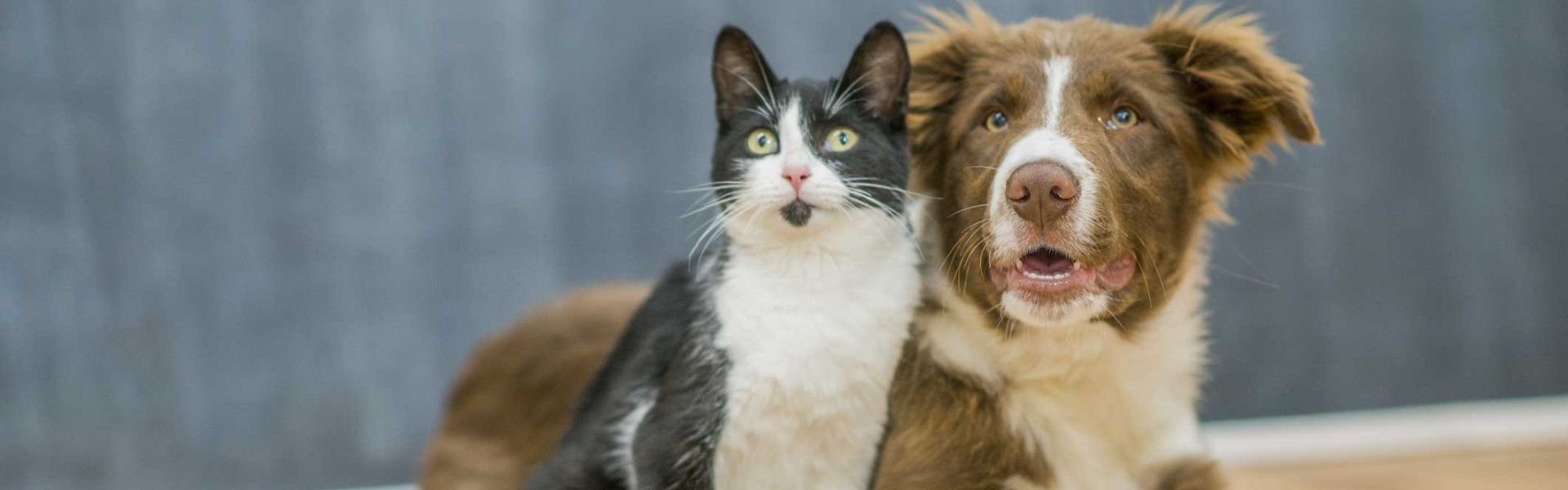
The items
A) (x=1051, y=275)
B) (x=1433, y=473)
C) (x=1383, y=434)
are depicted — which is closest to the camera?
(x=1051, y=275)

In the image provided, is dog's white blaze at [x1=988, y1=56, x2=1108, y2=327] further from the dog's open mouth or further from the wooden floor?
the wooden floor

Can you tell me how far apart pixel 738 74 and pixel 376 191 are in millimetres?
1530

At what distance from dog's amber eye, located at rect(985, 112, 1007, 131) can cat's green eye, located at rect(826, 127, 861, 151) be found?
242mm

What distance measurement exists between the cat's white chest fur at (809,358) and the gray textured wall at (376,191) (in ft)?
4.19

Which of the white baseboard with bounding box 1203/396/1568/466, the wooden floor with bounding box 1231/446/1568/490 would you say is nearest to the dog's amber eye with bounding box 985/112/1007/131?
the wooden floor with bounding box 1231/446/1568/490

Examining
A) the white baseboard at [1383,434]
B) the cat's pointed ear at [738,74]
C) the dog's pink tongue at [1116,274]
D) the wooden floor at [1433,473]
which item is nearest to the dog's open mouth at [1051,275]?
the dog's pink tongue at [1116,274]

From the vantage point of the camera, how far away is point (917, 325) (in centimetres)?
149

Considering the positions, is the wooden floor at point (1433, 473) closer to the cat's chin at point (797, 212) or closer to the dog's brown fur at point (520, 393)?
the dog's brown fur at point (520, 393)

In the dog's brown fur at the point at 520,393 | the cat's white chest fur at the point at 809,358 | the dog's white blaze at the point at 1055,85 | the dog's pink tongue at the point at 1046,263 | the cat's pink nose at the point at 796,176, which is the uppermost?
the dog's white blaze at the point at 1055,85

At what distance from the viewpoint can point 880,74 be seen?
52.2 inches

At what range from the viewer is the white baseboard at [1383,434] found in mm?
2863

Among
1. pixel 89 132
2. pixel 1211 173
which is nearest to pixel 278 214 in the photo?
pixel 89 132

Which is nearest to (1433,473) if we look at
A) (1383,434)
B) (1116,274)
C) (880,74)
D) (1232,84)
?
(1383,434)

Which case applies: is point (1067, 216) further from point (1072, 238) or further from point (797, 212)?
point (797, 212)
